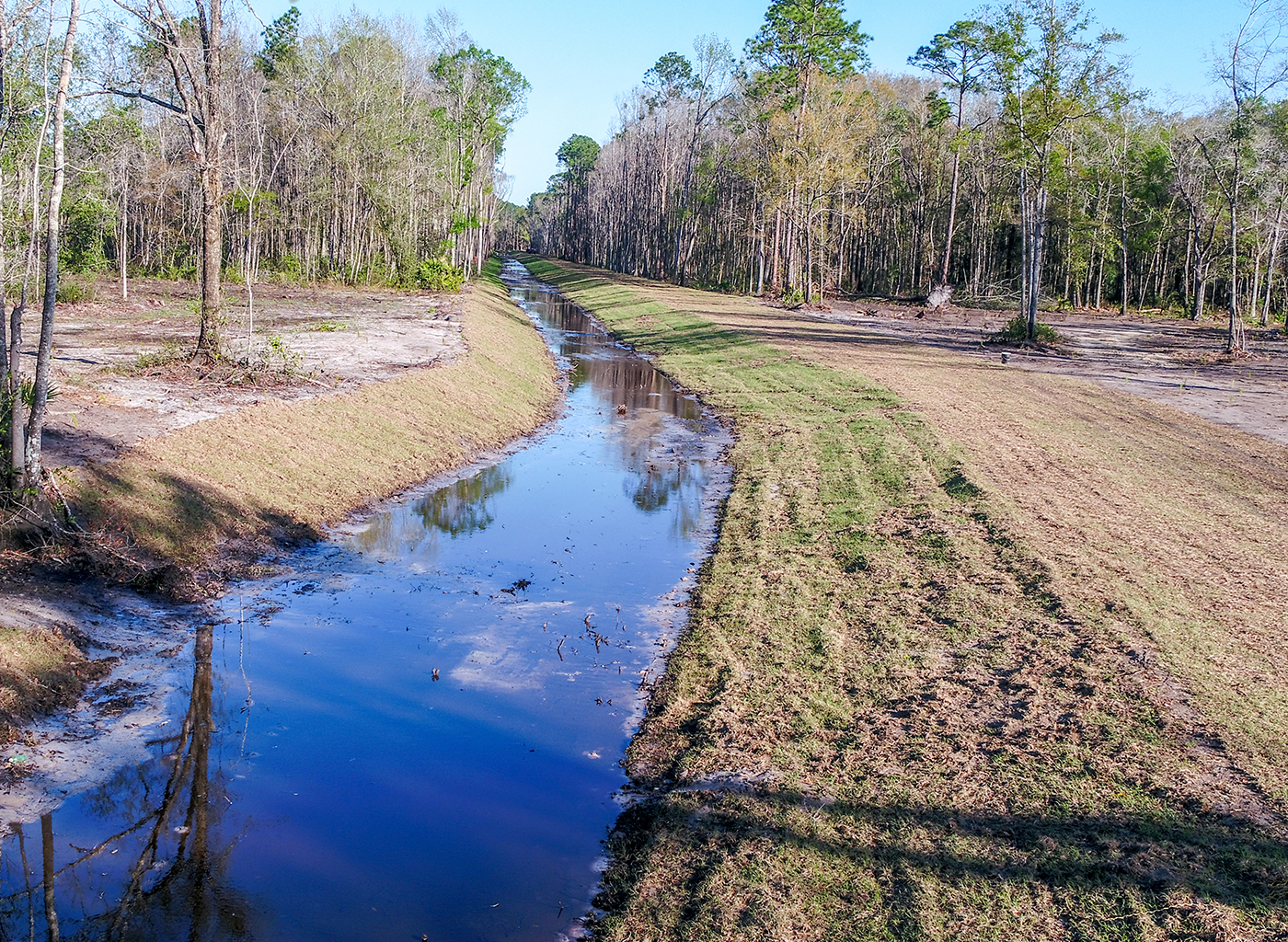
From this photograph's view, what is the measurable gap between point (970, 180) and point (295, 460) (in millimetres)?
55016

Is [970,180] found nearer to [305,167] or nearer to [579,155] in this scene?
[305,167]

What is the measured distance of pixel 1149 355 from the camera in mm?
29703

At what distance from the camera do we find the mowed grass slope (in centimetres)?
1031

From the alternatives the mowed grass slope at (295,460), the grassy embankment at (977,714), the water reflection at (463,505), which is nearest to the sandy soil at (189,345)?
the mowed grass slope at (295,460)

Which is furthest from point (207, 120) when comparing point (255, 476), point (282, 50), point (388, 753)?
point (282, 50)

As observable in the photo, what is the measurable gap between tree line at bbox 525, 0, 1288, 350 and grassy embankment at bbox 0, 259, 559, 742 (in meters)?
20.9

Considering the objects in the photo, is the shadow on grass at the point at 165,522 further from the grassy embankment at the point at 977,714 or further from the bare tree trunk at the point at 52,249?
the grassy embankment at the point at 977,714

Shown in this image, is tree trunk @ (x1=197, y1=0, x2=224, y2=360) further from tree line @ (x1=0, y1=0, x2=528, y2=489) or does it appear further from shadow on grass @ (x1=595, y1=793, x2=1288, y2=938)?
shadow on grass @ (x1=595, y1=793, x2=1288, y2=938)

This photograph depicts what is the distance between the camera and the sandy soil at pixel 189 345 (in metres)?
12.9

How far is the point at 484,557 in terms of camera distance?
11.4 m

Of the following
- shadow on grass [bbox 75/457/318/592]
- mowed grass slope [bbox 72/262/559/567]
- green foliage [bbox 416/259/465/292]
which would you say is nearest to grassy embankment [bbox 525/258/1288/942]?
shadow on grass [bbox 75/457/318/592]

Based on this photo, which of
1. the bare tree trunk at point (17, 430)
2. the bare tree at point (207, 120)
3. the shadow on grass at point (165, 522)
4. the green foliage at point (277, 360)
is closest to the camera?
the bare tree trunk at point (17, 430)

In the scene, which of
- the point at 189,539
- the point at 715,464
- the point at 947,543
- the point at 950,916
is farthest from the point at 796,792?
the point at 715,464

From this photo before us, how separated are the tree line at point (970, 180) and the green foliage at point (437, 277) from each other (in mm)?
17422
